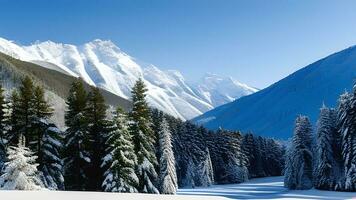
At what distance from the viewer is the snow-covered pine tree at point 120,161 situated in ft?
154

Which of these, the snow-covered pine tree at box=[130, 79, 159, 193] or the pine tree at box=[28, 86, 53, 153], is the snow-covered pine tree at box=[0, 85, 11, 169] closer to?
the pine tree at box=[28, 86, 53, 153]

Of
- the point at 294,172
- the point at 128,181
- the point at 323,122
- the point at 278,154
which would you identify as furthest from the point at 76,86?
the point at 278,154

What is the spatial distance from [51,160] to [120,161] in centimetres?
606

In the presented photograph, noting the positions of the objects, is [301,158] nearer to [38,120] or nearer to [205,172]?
[205,172]

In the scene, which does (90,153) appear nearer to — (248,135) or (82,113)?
(82,113)

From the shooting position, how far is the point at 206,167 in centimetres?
12000

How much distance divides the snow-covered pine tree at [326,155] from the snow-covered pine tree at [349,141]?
5495 millimetres

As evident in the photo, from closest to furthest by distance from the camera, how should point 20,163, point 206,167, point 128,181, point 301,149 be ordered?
point 20,163 < point 128,181 < point 301,149 < point 206,167

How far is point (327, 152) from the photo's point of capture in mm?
81812

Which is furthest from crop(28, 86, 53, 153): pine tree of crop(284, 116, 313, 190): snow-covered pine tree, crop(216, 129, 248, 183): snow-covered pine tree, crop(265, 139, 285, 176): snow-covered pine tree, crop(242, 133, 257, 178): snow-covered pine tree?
crop(265, 139, 285, 176): snow-covered pine tree

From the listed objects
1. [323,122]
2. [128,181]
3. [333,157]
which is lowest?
[128,181]

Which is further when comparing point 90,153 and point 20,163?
point 90,153

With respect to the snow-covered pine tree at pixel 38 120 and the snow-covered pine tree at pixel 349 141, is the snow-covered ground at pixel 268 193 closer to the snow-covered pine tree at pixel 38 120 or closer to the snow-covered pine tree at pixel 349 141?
the snow-covered pine tree at pixel 349 141

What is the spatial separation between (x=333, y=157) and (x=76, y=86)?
4627 cm
